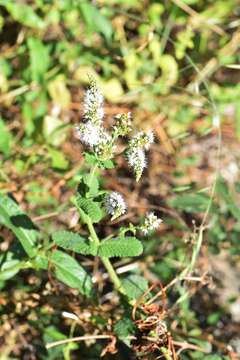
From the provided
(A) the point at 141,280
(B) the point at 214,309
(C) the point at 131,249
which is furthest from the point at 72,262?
(B) the point at 214,309

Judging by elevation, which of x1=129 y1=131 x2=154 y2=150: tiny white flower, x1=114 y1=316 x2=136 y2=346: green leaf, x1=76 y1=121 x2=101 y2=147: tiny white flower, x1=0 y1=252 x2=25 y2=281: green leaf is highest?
x1=76 y1=121 x2=101 y2=147: tiny white flower

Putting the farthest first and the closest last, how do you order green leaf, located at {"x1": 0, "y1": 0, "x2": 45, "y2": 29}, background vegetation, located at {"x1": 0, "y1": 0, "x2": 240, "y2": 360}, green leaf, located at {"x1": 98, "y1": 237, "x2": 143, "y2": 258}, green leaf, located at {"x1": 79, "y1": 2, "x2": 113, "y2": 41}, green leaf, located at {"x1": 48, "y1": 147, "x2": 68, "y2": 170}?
1. green leaf, located at {"x1": 0, "y1": 0, "x2": 45, "y2": 29}
2. green leaf, located at {"x1": 79, "y1": 2, "x2": 113, "y2": 41}
3. green leaf, located at {"x1": 48, "y1": 147, "x2": 68, "y2": 170}
4. background vegetation, located at {"x1": 0, "y1": 0, "x2": 240, "y2": 360}
5. green leaf, located at {"x1": 98, "y1": 237, "x2": 143, "y2": 258}

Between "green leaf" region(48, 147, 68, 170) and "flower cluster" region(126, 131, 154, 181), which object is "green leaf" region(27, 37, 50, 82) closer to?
"green leaf" region(48, 147, 68, 170)

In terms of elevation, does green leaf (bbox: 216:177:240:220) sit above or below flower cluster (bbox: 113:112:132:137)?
below

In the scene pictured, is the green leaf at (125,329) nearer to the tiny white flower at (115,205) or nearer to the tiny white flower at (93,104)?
the tiny white flower at (115,205)

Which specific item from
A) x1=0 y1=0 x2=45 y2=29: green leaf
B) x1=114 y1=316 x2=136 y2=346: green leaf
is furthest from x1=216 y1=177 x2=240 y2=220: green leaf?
x1=0 y1=0 x2=45 y2=29: green leaf

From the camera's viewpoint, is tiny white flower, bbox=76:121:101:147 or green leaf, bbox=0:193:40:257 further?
green leaf, bbox=0:193:40:257

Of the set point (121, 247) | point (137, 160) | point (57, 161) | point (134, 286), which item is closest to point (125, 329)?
point (134, 286)
